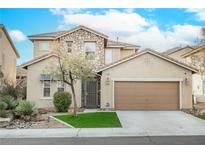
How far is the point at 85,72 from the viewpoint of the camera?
15.2 meters

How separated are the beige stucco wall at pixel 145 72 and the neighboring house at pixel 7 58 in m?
4.73

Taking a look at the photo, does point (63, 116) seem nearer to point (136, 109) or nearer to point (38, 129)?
point (38, 129)

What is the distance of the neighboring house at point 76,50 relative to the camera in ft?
54.1

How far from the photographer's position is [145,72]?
18.3 metres

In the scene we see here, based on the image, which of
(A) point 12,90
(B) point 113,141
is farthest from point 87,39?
(B) point 113,141

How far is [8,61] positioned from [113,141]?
807 cm

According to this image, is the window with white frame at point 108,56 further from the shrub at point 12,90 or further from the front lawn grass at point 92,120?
the shrub at point 12,90

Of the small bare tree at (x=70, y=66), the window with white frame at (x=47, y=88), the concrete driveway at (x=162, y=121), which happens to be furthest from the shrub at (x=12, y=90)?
the concrete driveway at (x=162, y=121)

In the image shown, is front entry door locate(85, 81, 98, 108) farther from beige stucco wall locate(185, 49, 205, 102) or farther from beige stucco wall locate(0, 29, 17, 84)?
beige stucco wall locate(185, 49, 205, 102)

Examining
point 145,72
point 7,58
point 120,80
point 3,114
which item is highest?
point 7,58

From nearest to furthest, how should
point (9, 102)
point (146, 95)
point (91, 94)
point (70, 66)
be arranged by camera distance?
point (70, 66), point (9, 102), point (146, 95), point (91, 94)

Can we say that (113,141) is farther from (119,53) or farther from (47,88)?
(119,53)

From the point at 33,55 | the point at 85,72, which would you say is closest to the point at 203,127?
the point at 85,72

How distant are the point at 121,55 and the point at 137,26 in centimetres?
539
